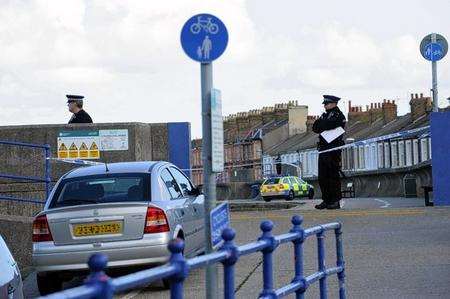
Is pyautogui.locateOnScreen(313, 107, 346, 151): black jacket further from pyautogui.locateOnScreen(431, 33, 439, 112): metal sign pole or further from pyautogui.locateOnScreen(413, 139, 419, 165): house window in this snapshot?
pyautogui.locateOnScreen(413, 139, 419, 165): house window

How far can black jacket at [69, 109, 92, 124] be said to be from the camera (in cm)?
1939

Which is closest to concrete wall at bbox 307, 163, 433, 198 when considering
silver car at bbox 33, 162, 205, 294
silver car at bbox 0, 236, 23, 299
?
silver car at bbox 33, 162, 205, 294

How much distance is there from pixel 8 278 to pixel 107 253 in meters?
4.57

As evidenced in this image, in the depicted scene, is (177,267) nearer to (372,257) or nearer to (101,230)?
(101,230)

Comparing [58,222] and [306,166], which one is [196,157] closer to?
[306,166]

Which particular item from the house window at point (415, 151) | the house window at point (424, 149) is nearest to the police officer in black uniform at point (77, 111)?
the house window at point (424, 149)

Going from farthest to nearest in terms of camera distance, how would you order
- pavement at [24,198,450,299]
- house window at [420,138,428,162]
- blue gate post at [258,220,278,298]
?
house window at [420,138,428,162]
pavement at [24,198,450,299]
blue gate post at [258,220,278,298]

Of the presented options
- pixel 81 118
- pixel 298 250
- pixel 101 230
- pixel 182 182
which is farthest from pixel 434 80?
pixel 298 250

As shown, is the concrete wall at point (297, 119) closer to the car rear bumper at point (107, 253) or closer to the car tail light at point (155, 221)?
the car tail light at point (155, 221)

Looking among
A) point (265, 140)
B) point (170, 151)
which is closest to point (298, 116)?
point (265, 140)

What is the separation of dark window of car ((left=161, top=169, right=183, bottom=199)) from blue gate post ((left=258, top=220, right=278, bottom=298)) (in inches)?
203

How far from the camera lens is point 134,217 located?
10852mm

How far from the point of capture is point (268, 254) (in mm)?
6664

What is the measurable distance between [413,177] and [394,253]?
38.4 m
